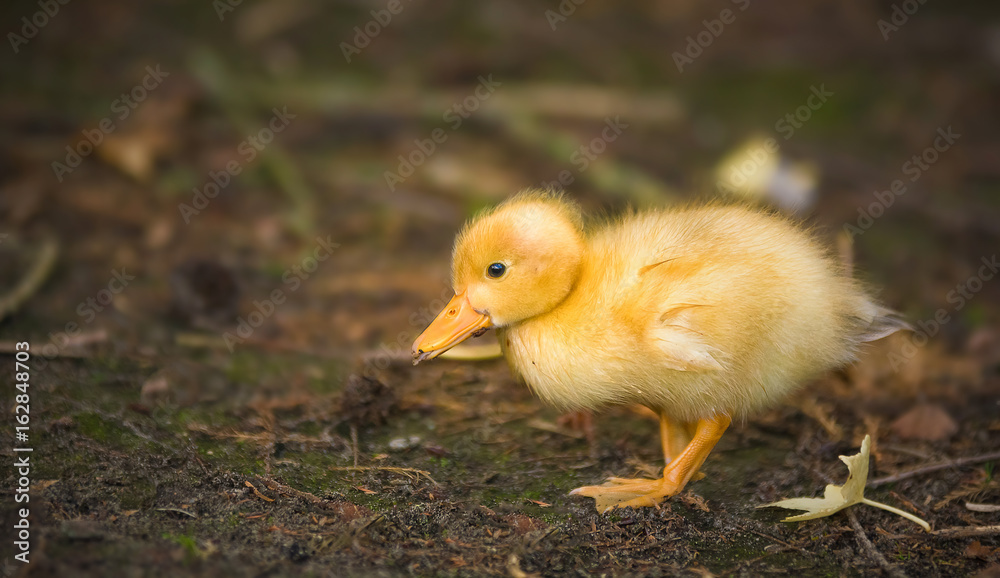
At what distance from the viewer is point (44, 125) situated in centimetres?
614

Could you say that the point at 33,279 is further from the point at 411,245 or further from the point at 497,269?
the point at 497,269

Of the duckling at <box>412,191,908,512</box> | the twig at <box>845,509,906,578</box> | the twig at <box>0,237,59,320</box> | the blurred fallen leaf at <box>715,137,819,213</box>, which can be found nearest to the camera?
the twig at <box>845,509,906,578</box>

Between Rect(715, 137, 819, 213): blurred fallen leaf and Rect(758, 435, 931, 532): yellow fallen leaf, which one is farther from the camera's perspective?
Rect(715, 137, 819, 213): blurred fallen leaf

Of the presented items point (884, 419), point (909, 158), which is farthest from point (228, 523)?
point (909, 158)

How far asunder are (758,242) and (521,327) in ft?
3.38

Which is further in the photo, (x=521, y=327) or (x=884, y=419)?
(x=884, y=419)

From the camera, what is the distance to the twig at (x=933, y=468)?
3.47 metres

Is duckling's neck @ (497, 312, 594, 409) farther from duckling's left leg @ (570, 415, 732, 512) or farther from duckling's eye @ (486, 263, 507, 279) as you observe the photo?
duckling's left leg @ (570, 415, 732, 512)

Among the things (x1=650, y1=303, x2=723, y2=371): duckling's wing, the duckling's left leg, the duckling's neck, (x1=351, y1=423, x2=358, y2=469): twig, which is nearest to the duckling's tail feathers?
the duckling's left leg

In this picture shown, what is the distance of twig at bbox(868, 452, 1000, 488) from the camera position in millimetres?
3471

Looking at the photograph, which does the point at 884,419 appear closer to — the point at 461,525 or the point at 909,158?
the point at 461,525

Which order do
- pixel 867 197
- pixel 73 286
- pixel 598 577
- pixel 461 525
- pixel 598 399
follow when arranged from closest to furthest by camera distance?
pixel 598 577, pixel 461 525, pixel 598 399, pixel 73 286, pixel 867 197

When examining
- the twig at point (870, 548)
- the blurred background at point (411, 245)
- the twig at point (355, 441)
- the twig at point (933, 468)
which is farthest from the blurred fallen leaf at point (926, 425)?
the twig at point (355, 441)

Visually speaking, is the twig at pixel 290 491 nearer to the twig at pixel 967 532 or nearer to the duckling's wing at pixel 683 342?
the duckling's wing at pixel 683 342
